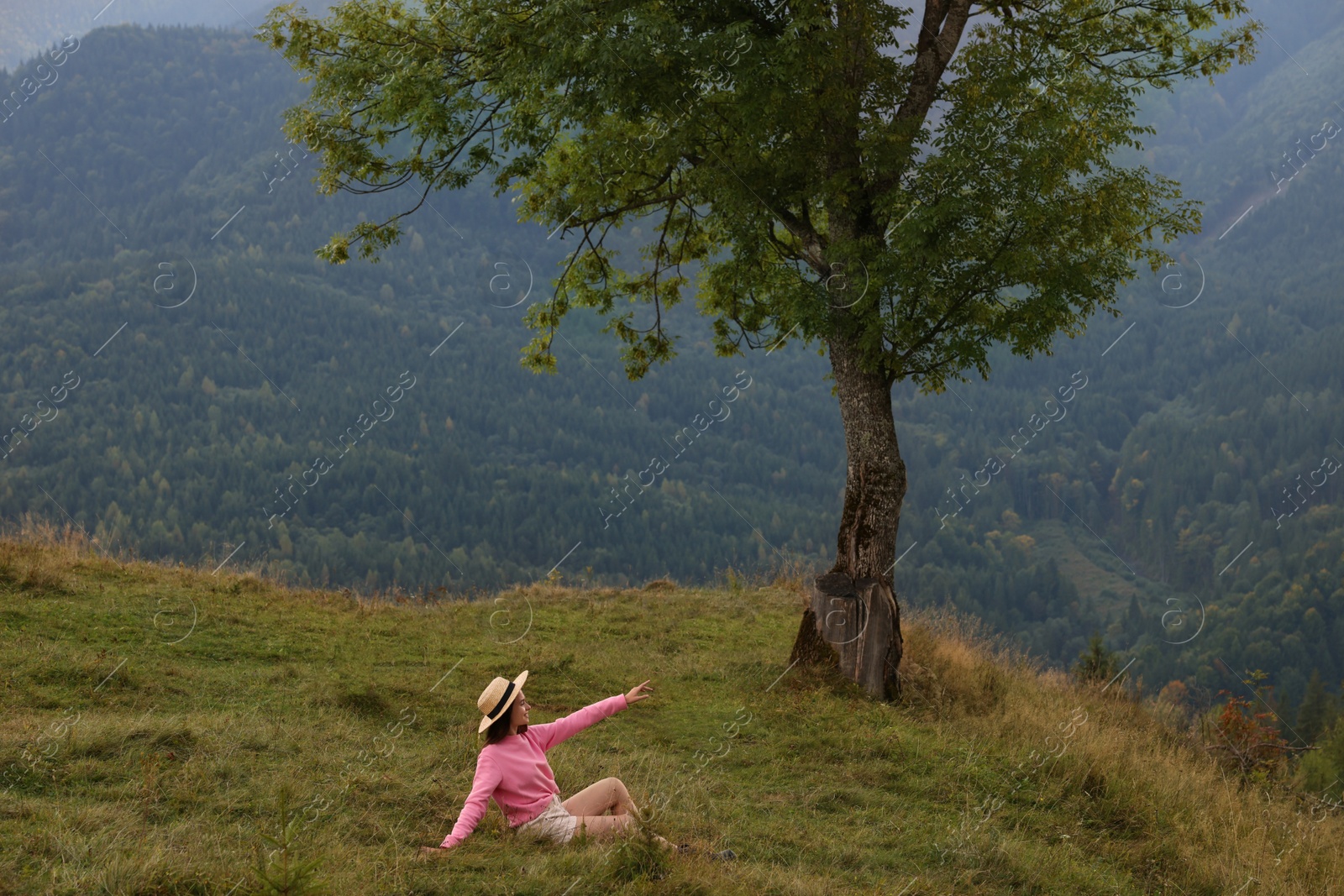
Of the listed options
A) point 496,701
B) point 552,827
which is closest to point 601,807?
point 552,827

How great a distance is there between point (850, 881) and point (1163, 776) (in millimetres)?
5043

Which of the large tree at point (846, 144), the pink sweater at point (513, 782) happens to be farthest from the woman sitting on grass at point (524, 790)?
the large tree at point (846, 144)

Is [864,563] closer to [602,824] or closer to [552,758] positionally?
[552,758]

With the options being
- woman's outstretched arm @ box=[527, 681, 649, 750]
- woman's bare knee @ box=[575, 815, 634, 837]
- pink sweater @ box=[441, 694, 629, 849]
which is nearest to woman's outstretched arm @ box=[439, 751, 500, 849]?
pink sweater @ box=[441, 694, 629, 849]

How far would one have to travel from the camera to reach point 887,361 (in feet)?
39.6

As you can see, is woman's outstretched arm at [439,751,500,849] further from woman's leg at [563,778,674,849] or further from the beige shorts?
woman's leg at [563,778,674,849]

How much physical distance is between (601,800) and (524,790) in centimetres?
48

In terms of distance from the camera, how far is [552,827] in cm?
620

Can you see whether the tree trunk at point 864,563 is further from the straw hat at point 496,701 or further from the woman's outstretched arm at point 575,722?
the straw hat at point 496,701

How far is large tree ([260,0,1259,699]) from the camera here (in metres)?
10.9

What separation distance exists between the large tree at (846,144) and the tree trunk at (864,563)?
0.09ft

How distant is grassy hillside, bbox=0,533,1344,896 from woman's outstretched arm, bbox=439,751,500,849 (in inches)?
5.3

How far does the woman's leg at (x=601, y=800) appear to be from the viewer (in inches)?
250

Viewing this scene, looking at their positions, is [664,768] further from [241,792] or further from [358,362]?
[358,362]
